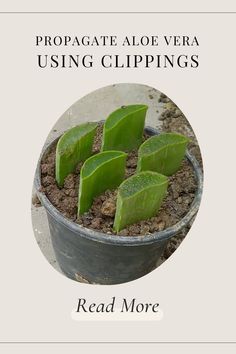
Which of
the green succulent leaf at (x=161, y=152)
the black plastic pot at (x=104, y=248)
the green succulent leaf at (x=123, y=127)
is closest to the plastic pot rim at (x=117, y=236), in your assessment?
the black plastic pot at (x=104, y=248)

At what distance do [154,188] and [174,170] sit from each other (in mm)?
265

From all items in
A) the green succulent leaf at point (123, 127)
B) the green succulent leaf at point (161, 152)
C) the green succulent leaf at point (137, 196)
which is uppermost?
the green succulent leaf at point (123, 127)

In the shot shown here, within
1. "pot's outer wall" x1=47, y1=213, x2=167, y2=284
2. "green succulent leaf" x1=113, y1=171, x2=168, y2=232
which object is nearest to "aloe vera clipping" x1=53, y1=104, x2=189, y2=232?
"green succulent leaf" x1=113, y1=171, x2=168, y2=232

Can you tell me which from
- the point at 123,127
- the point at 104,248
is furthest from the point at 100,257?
the point at 123,127

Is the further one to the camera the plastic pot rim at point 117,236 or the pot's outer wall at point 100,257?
the pot's outer wall at point 100,257

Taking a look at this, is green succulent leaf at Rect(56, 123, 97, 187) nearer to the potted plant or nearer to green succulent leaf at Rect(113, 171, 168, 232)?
the potted plant

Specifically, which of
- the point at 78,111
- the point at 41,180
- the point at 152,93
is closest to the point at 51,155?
the point at 41,180

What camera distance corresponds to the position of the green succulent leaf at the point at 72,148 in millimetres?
1648

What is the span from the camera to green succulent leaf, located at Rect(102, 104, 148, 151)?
1675 millimetres

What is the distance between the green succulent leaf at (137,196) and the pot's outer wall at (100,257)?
105mm

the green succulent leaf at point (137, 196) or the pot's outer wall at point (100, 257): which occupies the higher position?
the green succulent leaf at point (137, 196)

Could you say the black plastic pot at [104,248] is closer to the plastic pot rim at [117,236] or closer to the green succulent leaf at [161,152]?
the plastic pot rim at [117,236]

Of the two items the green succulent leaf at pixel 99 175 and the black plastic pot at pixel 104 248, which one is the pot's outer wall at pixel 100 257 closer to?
the black plastic pot at pixel 104 248

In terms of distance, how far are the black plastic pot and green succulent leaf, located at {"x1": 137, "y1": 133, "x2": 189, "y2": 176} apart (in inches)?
4.8
